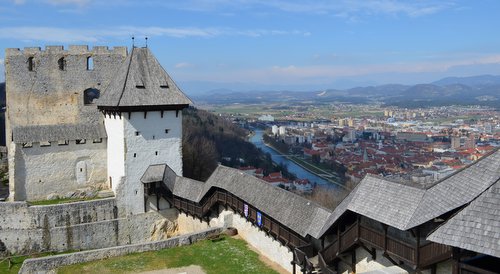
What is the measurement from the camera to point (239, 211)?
1906 cm

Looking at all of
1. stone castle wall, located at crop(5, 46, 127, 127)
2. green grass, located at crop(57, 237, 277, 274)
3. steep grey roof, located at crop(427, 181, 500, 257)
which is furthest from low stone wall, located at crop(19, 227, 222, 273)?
steep grey roof, located at crop(427, 181, 500, 257)

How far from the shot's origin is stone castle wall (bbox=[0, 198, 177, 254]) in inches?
812

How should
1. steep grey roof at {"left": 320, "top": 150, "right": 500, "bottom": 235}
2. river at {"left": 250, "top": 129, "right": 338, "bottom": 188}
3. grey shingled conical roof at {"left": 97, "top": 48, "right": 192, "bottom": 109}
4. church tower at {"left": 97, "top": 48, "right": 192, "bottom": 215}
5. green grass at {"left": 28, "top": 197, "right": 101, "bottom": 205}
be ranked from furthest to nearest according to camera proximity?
1. river at {"left": 250, "top": 129, "right": 338, "bottom": 188}
2. green grass at {"left": 28, "top": 197, "right": 101, "bottom": 205}
3. church tower at {"left": 97, "top": 48, "right": 192, "bottom": 215}
4. grey shingled conical roof at {"left": 97, "top": 48, "right": 192, "bottom": 109}
5. steep grey roof at {"left": 320, "top": 150, "right": 500, "bottom": 235}

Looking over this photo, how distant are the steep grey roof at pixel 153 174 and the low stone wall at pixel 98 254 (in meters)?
4.02

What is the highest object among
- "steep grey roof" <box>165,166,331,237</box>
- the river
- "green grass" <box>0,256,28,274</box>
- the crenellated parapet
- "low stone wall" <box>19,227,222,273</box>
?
the crenellated parapet

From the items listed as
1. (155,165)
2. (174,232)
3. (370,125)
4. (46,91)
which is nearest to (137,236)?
(174,232)

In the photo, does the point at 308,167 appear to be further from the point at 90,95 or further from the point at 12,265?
the point at 12,265

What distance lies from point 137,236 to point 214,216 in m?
4.37

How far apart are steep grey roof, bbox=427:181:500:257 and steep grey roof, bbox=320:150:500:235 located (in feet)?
0.68

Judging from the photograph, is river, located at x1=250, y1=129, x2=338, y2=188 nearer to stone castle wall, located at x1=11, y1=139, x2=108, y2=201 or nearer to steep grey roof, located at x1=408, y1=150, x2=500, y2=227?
stone castle wall, located at x1=11, y1=139, x2=108, y2=201

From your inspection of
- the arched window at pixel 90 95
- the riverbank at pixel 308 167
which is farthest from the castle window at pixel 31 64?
the riverbank at pixel 308 167

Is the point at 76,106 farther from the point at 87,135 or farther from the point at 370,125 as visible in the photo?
the point at 370,125

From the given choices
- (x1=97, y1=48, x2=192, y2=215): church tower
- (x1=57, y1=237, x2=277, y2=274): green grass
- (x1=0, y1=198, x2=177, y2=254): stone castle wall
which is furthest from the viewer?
(x1=97, y1=48, x2=192, y2=215): church tower

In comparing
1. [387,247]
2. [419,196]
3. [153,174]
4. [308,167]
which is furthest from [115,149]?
[308,167]
